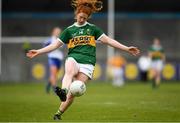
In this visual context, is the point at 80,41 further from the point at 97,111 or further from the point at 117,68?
the point at 117,68

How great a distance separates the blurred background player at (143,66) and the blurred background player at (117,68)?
109 cm

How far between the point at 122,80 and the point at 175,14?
20.2 feet

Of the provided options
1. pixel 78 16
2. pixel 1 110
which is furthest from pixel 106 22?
pixel 78 16

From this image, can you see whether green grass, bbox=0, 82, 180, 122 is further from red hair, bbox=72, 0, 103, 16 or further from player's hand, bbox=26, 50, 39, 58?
red hair, bbox=72, 0, 103, 16

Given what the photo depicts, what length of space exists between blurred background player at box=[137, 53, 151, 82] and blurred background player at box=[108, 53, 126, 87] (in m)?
1.09

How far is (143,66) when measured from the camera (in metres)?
41.3

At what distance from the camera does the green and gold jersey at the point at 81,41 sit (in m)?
14.8

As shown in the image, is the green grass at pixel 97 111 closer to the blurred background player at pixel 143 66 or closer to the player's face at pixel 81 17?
the player's face at pixel 81 17

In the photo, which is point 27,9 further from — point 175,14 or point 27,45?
point 175,14

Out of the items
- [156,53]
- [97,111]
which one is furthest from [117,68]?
[97,111]

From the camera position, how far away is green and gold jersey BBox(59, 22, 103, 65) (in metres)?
14.8

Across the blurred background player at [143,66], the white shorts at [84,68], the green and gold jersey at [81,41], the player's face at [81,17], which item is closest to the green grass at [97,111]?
the white shorts at [84,68]

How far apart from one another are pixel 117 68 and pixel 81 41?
23843mm

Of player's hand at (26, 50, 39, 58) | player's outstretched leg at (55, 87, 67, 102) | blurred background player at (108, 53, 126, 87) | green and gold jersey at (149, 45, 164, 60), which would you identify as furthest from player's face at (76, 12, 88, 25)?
blurred background player at (108, 53, 126, 87)
